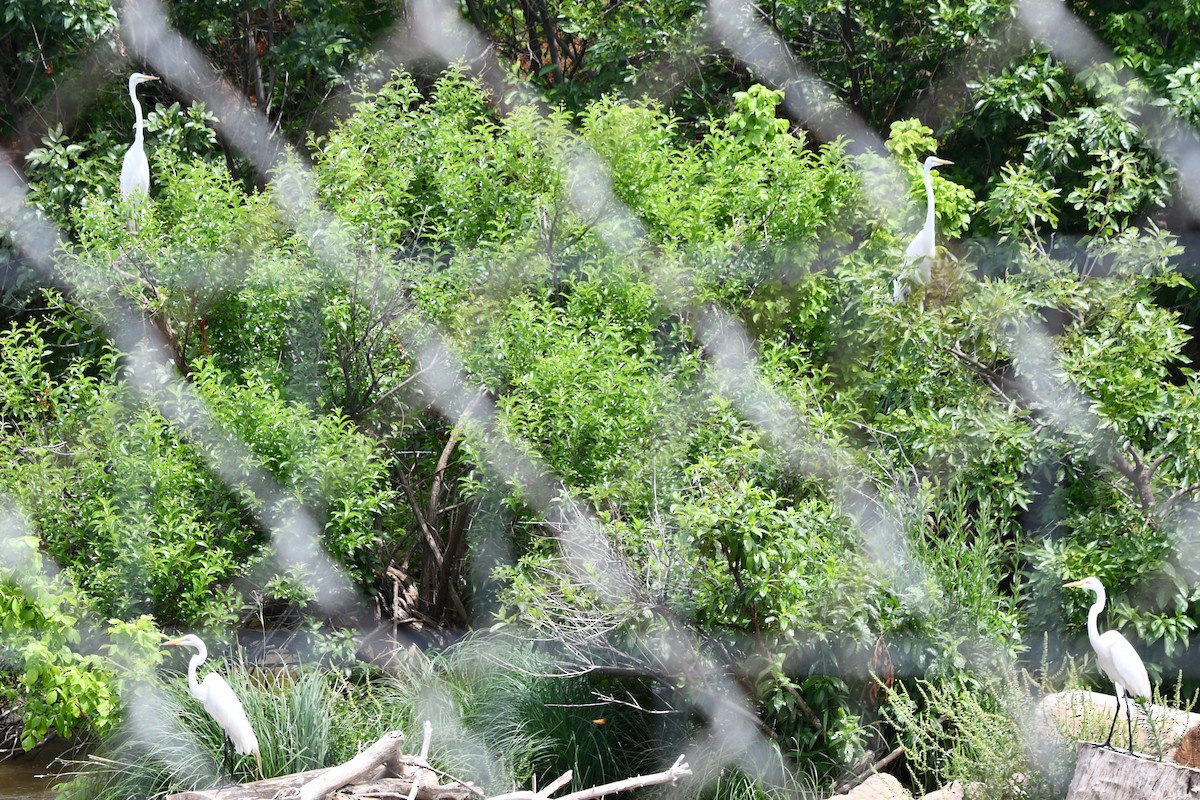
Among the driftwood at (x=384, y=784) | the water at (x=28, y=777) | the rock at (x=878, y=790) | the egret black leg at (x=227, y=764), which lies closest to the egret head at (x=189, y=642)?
the egret black leg at (x=227, y=764)

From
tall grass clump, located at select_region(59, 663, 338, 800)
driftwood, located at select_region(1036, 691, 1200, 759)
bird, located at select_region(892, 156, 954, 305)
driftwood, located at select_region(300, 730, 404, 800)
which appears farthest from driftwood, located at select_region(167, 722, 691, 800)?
bird, located at select_region(892, 156, 954, 305)

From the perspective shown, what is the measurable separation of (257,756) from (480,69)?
2.34 meters

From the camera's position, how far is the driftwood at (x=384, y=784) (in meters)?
2.13

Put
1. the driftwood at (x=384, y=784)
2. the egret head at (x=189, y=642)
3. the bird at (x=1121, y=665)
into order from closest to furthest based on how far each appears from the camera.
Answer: the bird at (x=1121, y=665) < the driftwood at (x=384, y=784) < the egret head at (x=189, y=642)

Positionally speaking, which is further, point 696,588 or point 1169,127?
point 1169,127

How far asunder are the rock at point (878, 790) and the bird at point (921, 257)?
0.98 metres

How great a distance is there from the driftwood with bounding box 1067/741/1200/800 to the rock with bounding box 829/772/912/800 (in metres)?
0.41

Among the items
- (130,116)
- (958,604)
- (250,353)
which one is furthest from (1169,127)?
(130,116)

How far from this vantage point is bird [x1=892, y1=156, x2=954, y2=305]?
106 inches

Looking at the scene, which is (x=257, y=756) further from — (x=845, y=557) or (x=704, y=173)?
(x=704, y=173)

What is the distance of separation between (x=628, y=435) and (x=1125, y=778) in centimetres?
109

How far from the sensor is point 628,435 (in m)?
2.49

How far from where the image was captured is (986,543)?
94.6 inches

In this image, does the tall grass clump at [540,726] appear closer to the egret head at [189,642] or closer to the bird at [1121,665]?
→ the egret head at [189,642]
